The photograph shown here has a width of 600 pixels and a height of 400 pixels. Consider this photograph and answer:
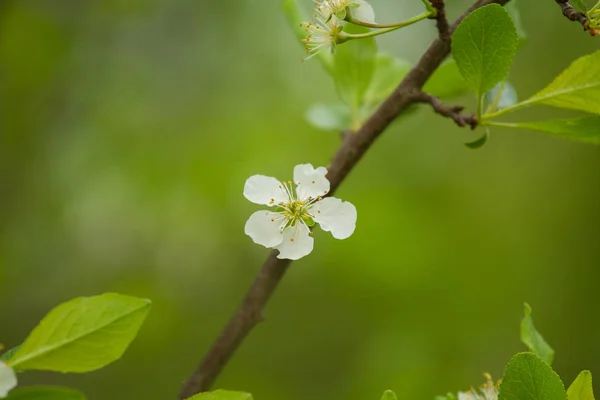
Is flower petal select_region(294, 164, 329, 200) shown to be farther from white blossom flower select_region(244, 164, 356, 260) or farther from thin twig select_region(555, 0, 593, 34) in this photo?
thin twig select_region(555, 0, 593, 34)

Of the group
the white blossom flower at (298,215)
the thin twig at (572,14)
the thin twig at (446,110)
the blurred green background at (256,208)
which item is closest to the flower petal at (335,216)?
the white blossom flower at (298,215)

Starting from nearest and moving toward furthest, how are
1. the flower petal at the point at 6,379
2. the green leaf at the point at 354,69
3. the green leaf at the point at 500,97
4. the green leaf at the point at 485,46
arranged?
the flower petal at the point at 6,379 → the green leaf at the point at 485,46 → the green leaf at the point at 500,97 → the green leaf at the point at 354,69

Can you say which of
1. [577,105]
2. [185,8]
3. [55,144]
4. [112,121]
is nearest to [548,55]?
[185,8]

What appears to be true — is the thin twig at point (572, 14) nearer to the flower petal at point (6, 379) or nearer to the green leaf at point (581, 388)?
the green leaf at point (581, 388)

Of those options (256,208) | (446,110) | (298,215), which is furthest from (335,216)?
(256,208)

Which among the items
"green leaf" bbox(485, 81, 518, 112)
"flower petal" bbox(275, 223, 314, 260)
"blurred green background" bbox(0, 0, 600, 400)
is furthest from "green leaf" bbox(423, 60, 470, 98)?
"blurred green background" bbox(0, 0, 600, 400)
